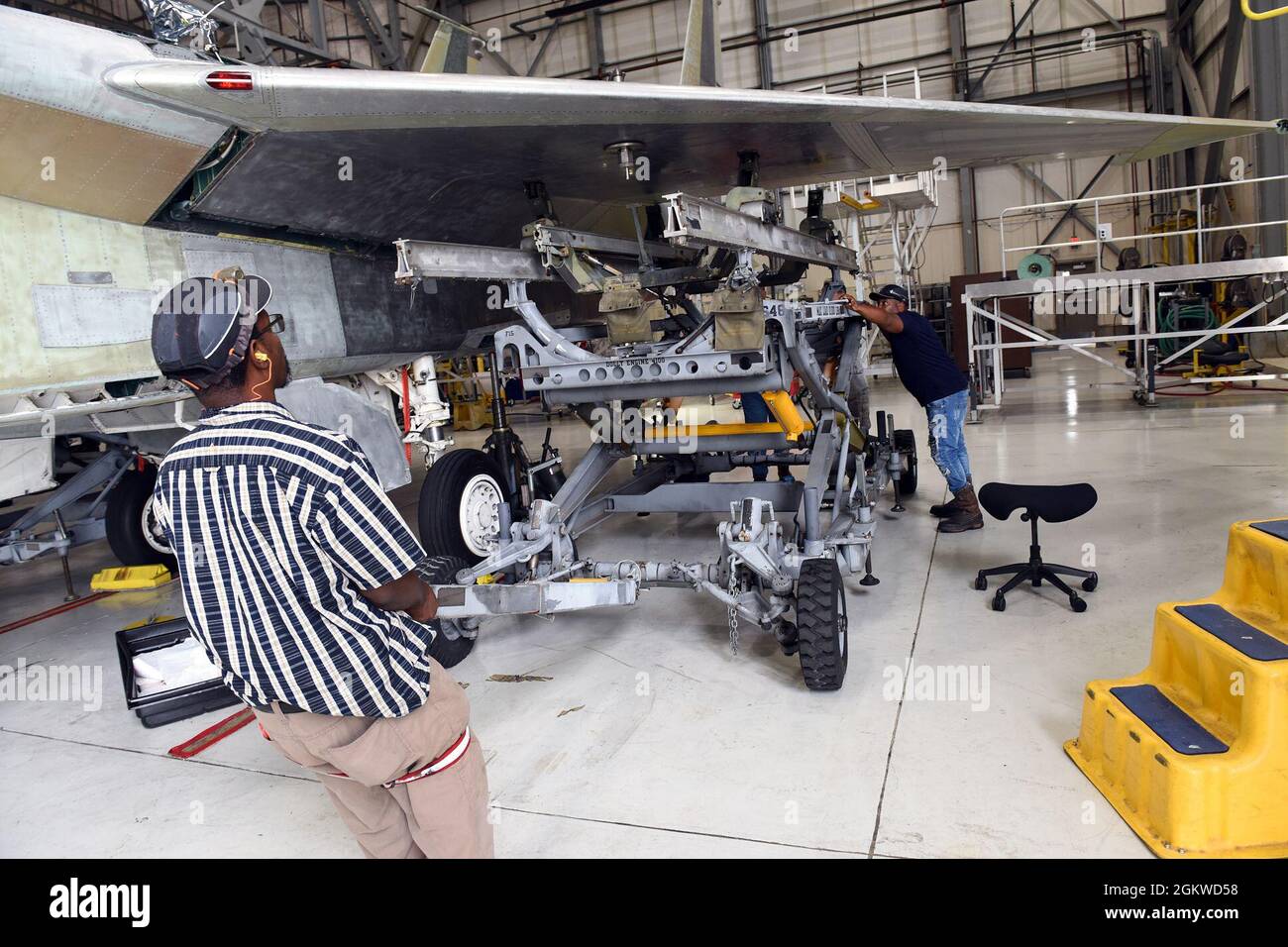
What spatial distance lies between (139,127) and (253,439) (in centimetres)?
265

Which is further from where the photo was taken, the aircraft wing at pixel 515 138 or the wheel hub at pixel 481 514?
the wheel hub at pixel 481 514

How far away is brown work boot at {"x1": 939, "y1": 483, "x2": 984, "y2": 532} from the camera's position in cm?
568

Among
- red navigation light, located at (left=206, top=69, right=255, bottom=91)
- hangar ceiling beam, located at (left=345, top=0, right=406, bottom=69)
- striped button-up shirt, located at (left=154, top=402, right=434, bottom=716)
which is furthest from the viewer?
hangar ceiling beam, located at (left=345, top=0, right=406, bottom=69)

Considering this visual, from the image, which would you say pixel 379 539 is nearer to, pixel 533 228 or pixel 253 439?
pixel 253 439

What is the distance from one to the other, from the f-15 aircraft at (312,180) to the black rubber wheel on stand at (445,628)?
3.64 feet

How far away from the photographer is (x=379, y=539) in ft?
5.81

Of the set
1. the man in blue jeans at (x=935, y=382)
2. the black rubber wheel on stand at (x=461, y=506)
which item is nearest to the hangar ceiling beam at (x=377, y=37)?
the black rubber wheel on stand at (x=461, y=506)

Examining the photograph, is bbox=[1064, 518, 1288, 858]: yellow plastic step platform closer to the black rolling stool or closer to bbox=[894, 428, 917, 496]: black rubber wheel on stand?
the black rolling stool

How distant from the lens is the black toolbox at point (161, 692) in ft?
12.8

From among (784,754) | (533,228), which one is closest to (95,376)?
(533,228)

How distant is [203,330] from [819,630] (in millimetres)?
2490

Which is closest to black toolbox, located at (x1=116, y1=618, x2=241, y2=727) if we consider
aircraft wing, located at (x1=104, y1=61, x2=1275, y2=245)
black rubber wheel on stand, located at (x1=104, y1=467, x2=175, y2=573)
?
aircraft wing, located at (x1=104, y1=61, x2=1275, y2=245)

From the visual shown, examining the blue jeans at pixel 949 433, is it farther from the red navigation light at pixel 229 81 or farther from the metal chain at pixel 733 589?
the red navigation light at pixel 229 81

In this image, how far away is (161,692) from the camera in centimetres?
395
